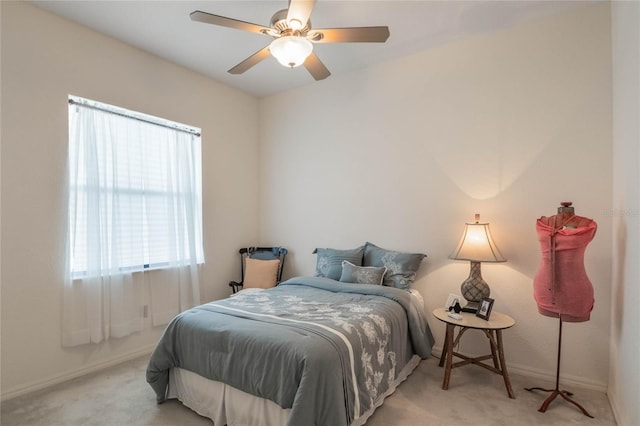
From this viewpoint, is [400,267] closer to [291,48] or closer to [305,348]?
[305,348]

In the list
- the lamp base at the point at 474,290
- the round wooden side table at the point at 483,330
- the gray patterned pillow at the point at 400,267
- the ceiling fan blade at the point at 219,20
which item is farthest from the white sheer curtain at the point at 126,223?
the lamp base at the point at 474,290

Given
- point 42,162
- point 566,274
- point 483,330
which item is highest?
point 42,162

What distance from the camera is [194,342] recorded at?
2.14 meters

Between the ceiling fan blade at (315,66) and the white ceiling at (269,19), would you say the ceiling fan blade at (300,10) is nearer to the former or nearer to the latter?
the ceiling fan blade at (315,66)

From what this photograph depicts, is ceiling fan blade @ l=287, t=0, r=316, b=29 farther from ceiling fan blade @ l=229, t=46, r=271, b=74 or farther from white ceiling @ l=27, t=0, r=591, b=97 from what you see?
white ceiling @ l=27, t=0, r=591, b=97

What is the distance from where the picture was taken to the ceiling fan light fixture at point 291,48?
1986 mm

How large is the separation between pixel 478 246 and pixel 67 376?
354cm

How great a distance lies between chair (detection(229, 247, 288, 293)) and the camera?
153 inches

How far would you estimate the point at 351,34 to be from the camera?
82.3 inches

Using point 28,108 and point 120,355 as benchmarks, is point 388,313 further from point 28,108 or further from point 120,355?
point 28,108

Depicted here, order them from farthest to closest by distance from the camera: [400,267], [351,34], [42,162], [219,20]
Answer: [400,267] → [42,162] → [351,34] → [219,20]

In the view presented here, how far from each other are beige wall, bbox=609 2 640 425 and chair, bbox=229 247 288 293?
3.08 metres

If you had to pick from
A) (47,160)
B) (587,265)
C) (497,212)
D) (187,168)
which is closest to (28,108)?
(47,160)

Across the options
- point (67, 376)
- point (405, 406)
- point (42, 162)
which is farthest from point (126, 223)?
point (405, 406)
